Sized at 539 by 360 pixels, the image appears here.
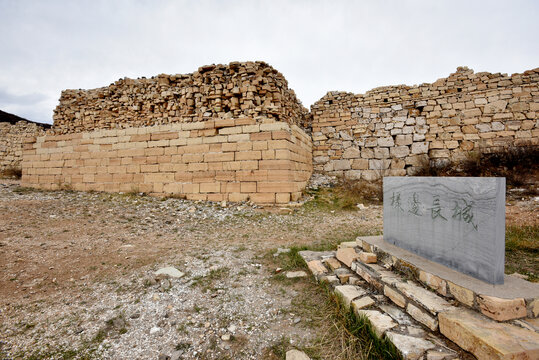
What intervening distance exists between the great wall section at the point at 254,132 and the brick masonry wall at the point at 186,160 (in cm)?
4

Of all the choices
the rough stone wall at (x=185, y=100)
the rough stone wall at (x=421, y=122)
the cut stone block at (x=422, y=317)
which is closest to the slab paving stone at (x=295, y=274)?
the cut stone block at (x=422, y=317)

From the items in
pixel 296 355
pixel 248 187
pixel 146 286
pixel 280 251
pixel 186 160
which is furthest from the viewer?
pixel 186 160

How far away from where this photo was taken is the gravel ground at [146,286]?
225cm

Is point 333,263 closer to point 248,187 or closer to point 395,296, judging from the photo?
point 395,296

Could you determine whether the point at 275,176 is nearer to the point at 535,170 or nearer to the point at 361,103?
the point at 361,103

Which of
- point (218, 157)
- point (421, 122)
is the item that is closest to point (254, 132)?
point (218, 157)

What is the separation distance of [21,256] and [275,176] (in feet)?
17.7

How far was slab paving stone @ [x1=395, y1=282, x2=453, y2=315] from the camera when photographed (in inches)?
82.4

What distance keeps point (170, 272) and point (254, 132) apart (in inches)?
195

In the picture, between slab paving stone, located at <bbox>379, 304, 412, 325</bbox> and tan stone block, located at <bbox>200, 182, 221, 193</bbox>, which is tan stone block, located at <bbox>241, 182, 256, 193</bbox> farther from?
slab paving stone, located at <bbox>379, 304, 412, 325</bbox>

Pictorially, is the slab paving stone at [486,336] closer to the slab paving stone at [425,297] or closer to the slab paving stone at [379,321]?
the slab paving stone at [425,297]

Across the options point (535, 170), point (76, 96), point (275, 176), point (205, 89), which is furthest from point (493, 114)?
point (76, 96)

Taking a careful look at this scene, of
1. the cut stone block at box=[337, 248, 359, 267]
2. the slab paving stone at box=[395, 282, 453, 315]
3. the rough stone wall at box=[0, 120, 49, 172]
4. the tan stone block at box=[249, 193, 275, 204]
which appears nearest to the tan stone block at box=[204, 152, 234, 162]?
the tan stone block at box=[249, 193, 275, 204]

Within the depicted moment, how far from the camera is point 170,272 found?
3408 mm
